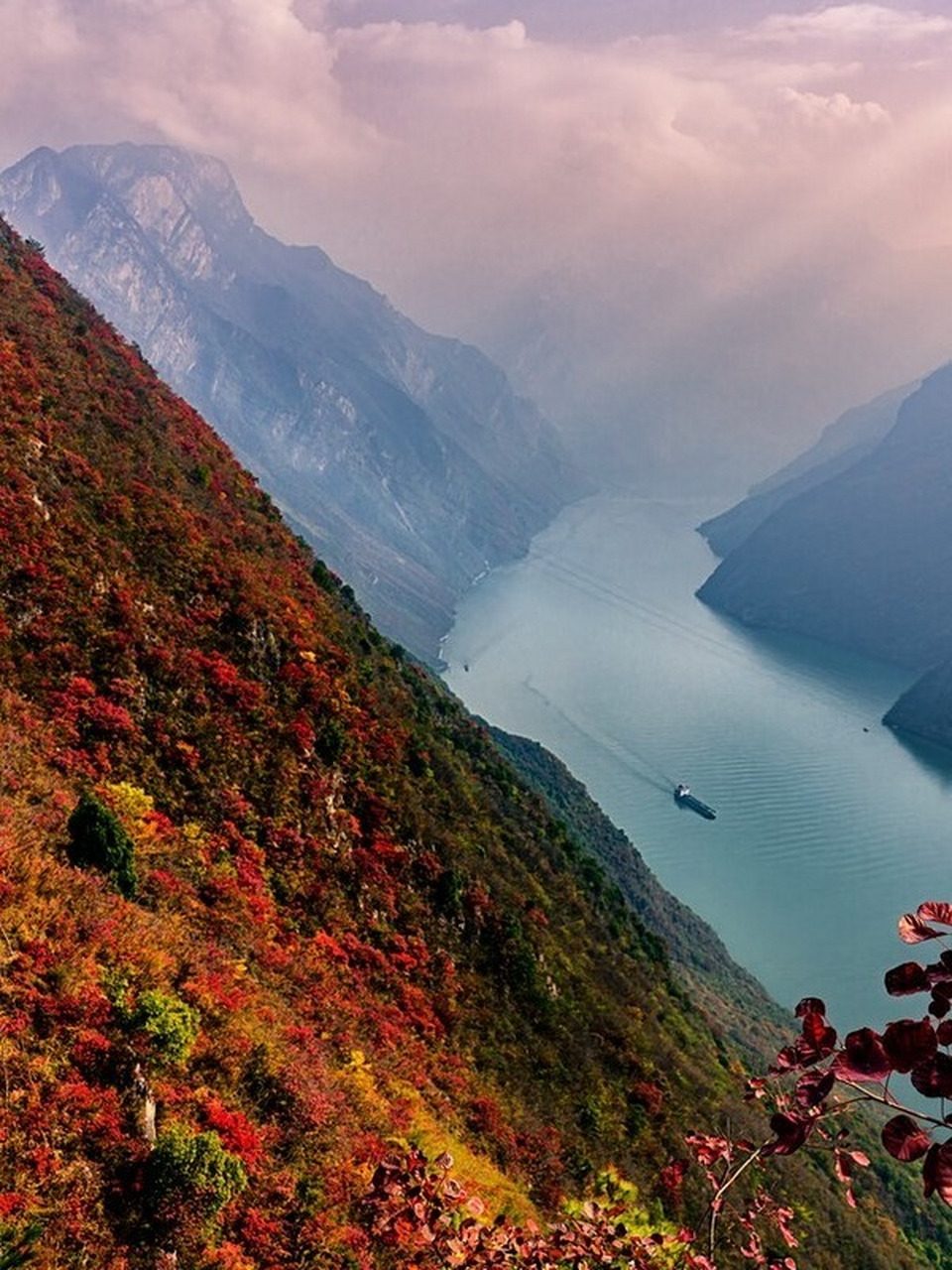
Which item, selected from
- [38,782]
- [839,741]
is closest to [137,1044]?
[38,782]

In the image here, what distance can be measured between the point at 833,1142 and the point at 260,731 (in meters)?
28.3

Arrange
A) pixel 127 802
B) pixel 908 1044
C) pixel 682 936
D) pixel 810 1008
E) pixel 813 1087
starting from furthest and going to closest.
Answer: pixel 682 936 → pixel 127 802 → pixel 810 1008 → pixel 813 1087 → pixel 908 1044

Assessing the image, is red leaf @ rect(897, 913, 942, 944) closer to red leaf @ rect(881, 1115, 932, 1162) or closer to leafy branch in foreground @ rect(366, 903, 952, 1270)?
leafy branch in foreground @ rect(366, 903, 952, 1270)

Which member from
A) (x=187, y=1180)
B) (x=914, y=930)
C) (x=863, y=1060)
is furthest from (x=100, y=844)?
(x=914, y=930)

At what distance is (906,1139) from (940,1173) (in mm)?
216

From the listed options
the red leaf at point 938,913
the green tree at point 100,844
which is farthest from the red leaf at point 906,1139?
the green tree at point 100,844

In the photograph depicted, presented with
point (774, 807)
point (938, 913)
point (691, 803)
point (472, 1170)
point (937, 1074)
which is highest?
point (774, 807)

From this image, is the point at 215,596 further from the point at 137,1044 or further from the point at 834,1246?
the point at 834,1246

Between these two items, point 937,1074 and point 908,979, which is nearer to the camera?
point 937,1074

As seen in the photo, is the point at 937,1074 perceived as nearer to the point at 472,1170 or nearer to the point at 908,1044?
the point at 908,1044

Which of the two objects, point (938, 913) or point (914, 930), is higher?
point (938, 913)

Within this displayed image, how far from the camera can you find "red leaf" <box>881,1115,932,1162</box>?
9.39ft

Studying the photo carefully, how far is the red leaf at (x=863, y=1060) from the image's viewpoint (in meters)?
2.95

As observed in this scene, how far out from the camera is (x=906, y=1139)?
2980 mm
